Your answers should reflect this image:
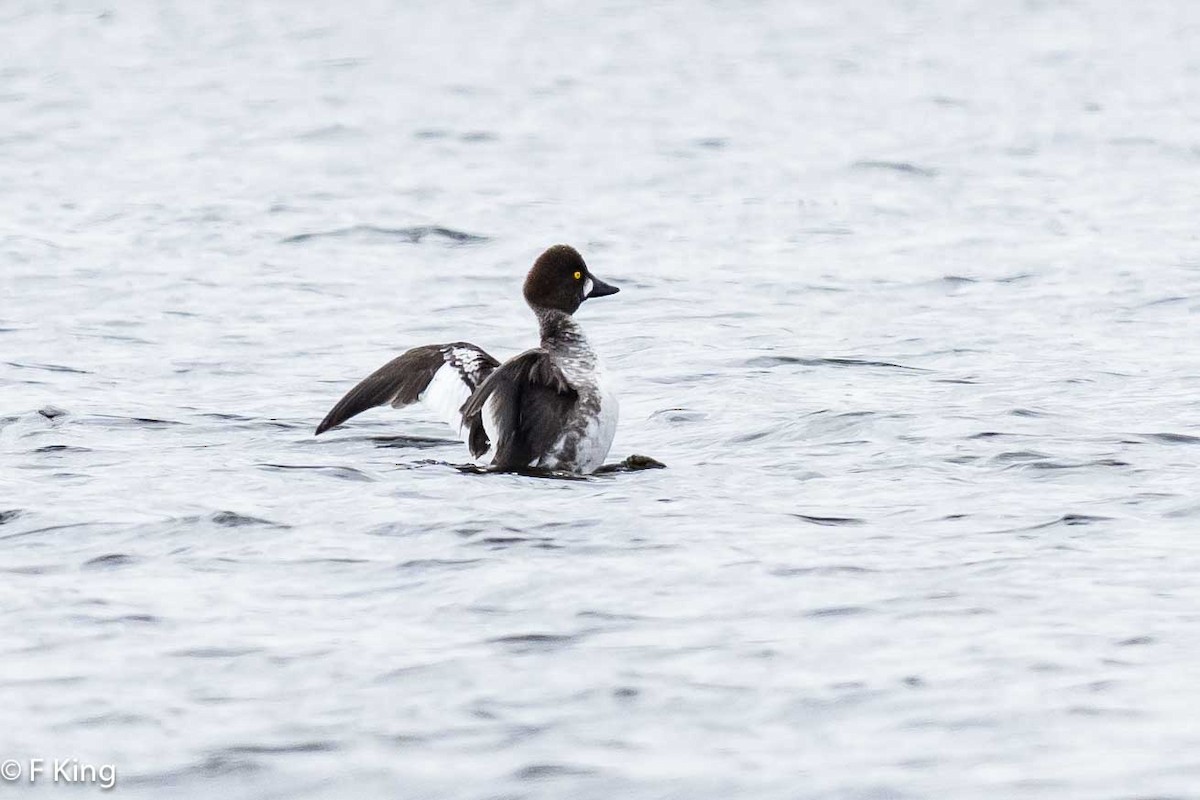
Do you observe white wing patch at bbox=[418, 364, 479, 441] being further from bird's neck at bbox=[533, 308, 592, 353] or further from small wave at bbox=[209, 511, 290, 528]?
small wave at bbox=[209, 511, 290, 528]

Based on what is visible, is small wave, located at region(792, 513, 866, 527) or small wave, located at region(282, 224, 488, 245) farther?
small wave, located at region(282, 224, 488, 245)

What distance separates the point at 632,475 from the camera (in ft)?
30.2

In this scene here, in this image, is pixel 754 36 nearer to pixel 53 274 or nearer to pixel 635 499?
pixel 53 274

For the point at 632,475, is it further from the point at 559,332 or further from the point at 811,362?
the point at 811,362

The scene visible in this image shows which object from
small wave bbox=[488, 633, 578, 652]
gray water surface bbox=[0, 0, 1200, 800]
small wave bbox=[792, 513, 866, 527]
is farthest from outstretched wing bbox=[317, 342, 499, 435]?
small wave bbox=[488, 633, 578, 652]

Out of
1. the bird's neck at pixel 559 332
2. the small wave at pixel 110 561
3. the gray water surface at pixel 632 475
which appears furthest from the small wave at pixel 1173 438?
the small wave at pixel 110 561

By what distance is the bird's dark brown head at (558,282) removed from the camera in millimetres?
10266

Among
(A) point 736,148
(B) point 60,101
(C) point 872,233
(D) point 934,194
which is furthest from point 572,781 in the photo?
(B) point 60,101

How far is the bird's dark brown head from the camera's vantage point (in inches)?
404

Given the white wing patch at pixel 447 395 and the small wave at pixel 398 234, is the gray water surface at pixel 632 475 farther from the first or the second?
the white wing patch at pixel 447 395

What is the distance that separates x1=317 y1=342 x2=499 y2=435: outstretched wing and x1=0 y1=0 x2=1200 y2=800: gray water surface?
28 cm

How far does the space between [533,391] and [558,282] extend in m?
1.11

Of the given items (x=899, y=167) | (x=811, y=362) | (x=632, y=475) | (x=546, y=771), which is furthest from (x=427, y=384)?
(x=899, y=167)

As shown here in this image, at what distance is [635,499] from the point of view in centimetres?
862
